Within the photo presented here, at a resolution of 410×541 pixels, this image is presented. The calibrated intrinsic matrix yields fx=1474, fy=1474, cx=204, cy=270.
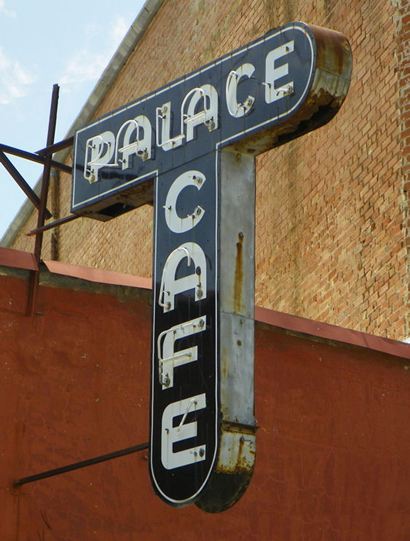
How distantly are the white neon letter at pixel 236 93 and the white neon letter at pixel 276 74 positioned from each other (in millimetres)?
148

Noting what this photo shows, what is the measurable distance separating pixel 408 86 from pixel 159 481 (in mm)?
6519

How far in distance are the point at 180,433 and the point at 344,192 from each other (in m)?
6.56

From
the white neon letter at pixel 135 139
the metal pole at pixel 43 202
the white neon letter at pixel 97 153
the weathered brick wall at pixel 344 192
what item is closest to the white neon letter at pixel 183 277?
the white neon letter at pixel 135 139

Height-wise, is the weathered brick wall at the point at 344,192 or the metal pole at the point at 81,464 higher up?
the weathered brick wall at the point at 344,192

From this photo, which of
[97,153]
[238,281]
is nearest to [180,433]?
[238,281]

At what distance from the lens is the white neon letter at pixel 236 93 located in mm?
9867

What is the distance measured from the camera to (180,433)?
364 inches

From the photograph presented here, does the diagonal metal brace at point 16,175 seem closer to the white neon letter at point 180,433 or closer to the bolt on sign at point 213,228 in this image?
the bolt on sign at point 213,228

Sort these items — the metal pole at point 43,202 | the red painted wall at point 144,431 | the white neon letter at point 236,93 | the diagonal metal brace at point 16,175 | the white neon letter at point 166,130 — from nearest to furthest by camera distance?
the white neon letter at point 236,93 < the white neon letter at point 166,130 < the red painted wall at point 144,431 < the metal pole at point 43,202 < the diagonal metal brace at point 16,175

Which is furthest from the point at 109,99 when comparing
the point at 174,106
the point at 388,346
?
the point at 174,106

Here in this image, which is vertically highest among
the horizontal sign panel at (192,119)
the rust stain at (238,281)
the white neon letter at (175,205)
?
the horizontal sign panel at (192,119)

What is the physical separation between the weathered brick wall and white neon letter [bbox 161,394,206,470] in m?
4.78

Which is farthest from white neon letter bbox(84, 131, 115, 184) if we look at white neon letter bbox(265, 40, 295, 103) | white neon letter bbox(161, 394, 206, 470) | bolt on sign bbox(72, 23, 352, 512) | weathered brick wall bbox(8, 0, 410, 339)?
weathered brick wall bbox(8, 0, 410, 339)

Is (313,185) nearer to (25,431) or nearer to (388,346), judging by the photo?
(388,346)
